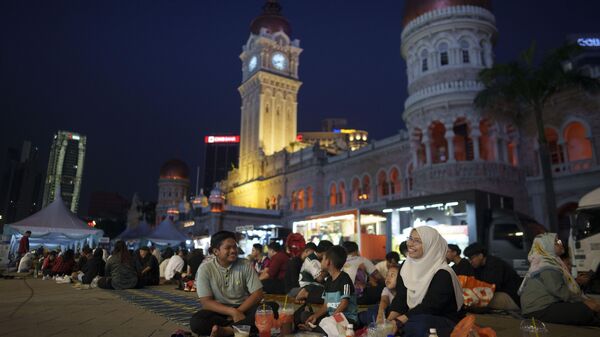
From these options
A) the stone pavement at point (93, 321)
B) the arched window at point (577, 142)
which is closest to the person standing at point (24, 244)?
the stone pavement at point (93, 321)

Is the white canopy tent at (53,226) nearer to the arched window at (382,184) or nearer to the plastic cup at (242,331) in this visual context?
the plastic cup at (242,331)

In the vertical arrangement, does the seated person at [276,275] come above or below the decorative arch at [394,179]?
below

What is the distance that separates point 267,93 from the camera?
4453cm

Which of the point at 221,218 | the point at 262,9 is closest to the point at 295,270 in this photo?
the point at 221,218

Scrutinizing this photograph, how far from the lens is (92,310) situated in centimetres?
609

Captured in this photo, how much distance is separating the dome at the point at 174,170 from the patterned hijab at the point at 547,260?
64.4 metres

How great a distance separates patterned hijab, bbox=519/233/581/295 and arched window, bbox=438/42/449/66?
16.4 meters

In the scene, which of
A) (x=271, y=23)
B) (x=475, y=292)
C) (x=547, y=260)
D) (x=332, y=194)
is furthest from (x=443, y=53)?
(x=271, y=23)

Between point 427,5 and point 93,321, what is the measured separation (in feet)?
67.6

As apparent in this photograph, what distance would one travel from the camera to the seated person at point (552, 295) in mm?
4699

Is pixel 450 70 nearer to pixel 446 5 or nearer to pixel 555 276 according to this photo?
pixel 446 5

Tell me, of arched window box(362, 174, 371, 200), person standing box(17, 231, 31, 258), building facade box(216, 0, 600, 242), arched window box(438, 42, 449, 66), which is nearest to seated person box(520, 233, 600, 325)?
building facade box(216, 0, 600, 242)

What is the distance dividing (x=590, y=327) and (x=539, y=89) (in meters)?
13.4

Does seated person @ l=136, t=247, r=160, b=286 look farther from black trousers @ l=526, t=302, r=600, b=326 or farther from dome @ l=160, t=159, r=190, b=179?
dome @ l=160, t=159, r=190, b=179
